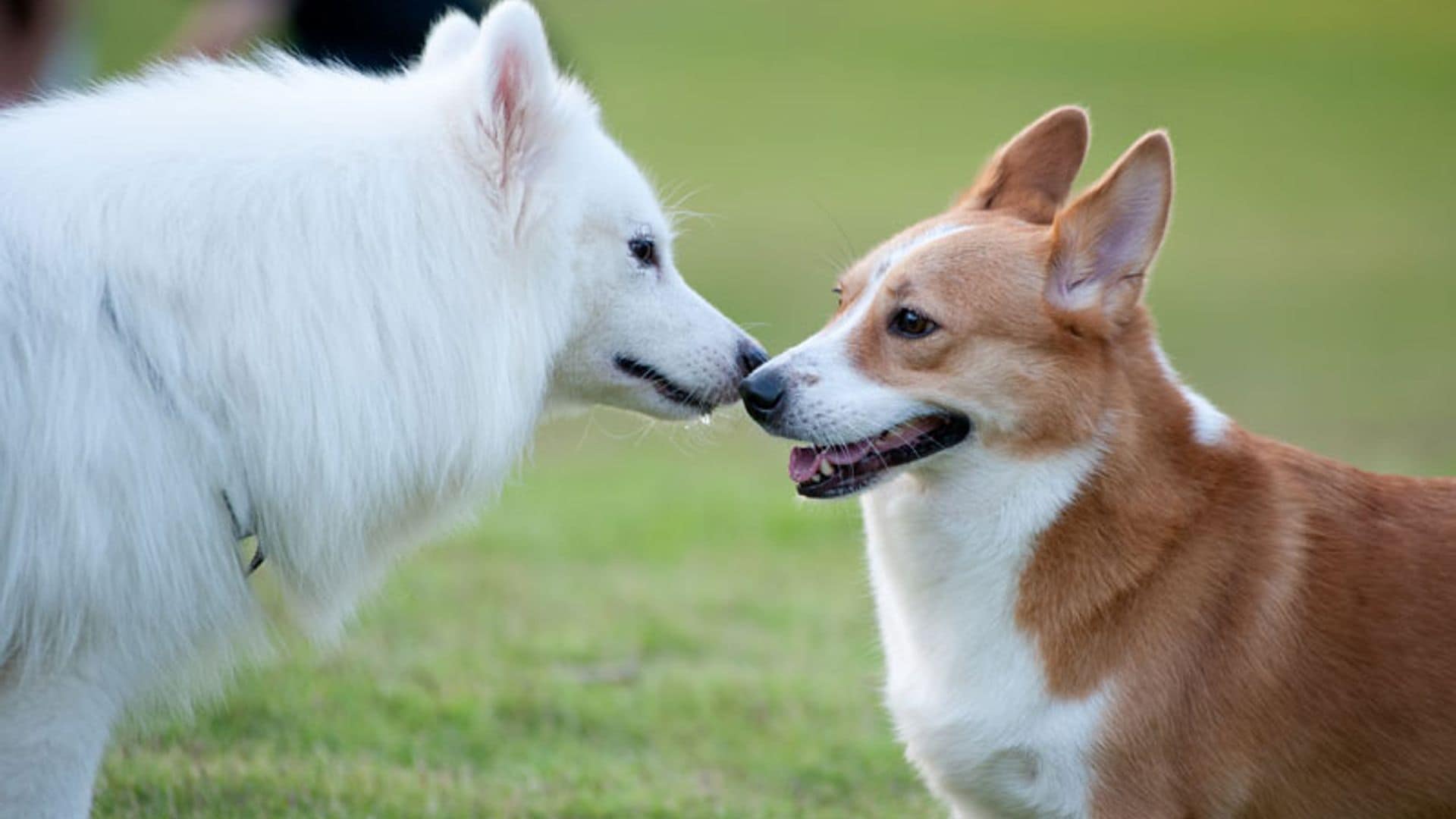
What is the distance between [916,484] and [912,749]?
63 cm

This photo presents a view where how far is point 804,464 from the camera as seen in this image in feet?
13.9

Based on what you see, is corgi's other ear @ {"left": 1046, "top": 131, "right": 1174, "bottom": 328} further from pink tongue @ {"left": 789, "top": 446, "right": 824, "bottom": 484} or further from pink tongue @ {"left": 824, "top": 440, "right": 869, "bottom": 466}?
pink tongue @ {"left": 789, "top": 446, "right": 824, "bottom": 484}

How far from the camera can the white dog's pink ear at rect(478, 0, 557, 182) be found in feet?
13.3

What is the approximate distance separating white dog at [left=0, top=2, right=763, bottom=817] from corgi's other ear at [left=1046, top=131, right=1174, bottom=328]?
95 centimetres

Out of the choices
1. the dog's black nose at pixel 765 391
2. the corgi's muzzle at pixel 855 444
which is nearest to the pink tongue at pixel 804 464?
the corgi's muzzle at pixel 855 444

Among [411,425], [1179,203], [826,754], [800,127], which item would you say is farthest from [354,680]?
[800,127]

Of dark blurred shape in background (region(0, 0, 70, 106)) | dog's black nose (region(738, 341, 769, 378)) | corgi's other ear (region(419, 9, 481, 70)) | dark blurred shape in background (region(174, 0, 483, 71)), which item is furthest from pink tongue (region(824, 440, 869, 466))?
dark blurred shape in background (region(0, 0, 70, 106))

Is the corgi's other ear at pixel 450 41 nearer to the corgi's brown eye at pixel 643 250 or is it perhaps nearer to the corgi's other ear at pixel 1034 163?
the corgi's brown eye at pixel 643 250

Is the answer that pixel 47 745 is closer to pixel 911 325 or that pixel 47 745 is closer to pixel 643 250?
pixel 643 250

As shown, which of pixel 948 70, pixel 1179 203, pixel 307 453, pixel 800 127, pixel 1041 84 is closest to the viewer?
pixel 307 453

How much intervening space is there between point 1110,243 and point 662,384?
119 cm

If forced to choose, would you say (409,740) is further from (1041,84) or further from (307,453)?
(1041,84)

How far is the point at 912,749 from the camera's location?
13.6 ft

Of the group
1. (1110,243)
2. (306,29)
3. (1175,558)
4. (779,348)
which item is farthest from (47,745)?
(779,348)
